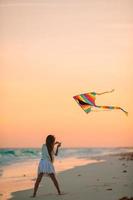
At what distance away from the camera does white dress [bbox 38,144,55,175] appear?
8.37 feet

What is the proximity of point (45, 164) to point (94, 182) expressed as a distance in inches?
15.1

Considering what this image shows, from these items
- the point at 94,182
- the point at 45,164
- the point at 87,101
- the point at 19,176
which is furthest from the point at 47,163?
the point at 87,101

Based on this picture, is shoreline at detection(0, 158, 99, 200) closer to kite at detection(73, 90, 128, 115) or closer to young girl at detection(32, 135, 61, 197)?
young girl at detection(32, 135, 61, 197)

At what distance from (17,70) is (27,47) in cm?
18

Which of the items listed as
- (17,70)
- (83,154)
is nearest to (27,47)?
(17,70)

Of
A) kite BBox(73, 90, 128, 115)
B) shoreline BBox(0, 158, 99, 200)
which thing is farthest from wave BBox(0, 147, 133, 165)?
kite BBox(73, 90, 128, 115)

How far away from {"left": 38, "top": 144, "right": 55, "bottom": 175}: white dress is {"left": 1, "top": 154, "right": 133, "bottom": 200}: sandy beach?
0.07 meters

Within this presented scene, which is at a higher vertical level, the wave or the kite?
the kite

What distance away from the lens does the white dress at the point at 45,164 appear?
255 cm

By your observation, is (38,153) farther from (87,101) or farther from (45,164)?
(87,101)

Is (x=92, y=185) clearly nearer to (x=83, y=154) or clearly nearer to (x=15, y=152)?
(x=83, y=154)

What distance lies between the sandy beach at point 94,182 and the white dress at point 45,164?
7 cm

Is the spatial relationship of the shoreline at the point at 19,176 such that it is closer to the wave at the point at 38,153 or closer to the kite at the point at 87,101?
the wave at the point at 38,153

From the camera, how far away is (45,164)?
8.39ft
